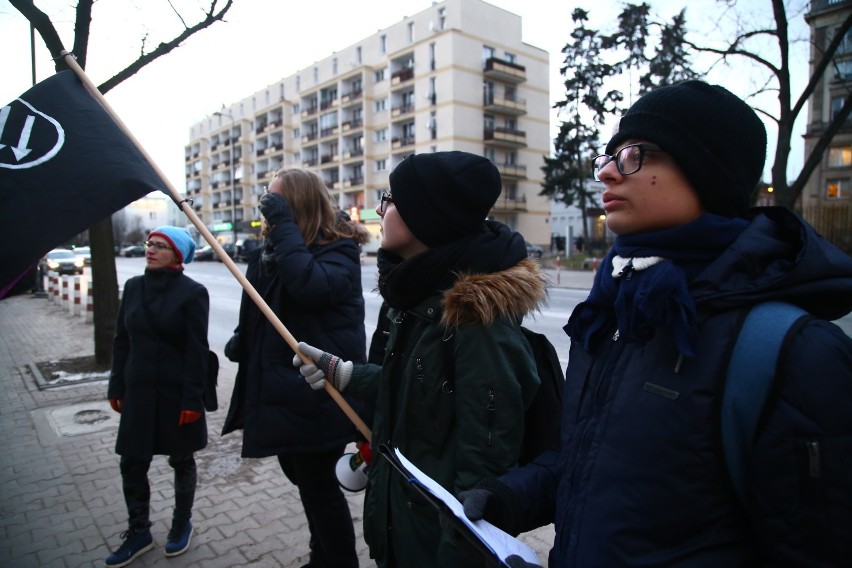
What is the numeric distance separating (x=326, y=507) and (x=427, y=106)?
47278mm

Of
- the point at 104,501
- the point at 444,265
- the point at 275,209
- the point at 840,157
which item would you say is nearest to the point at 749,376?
the point at 444,265

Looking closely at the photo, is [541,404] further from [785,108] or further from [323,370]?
[785,108]

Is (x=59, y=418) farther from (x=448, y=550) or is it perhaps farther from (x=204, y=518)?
(x=448, y=550)

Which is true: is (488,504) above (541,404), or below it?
below

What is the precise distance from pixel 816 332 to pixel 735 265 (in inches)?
7.7

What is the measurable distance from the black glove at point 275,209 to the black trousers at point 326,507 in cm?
121

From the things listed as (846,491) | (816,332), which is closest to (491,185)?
(816,332)

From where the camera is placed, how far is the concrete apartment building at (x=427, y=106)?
46.0m

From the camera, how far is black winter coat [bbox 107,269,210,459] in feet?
10.7

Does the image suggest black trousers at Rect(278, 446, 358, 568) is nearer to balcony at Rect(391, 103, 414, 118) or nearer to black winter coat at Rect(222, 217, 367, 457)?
black winter coat at Rect(222, 217, 367, 457)

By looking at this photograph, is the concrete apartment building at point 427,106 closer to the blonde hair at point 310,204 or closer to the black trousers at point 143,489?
the black trousers at point 143,489

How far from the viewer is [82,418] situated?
231 inches

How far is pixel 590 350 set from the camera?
58.0 inches

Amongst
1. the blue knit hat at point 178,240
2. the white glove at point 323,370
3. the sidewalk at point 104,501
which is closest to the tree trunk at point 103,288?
→ the sidewalk at point 104,501
